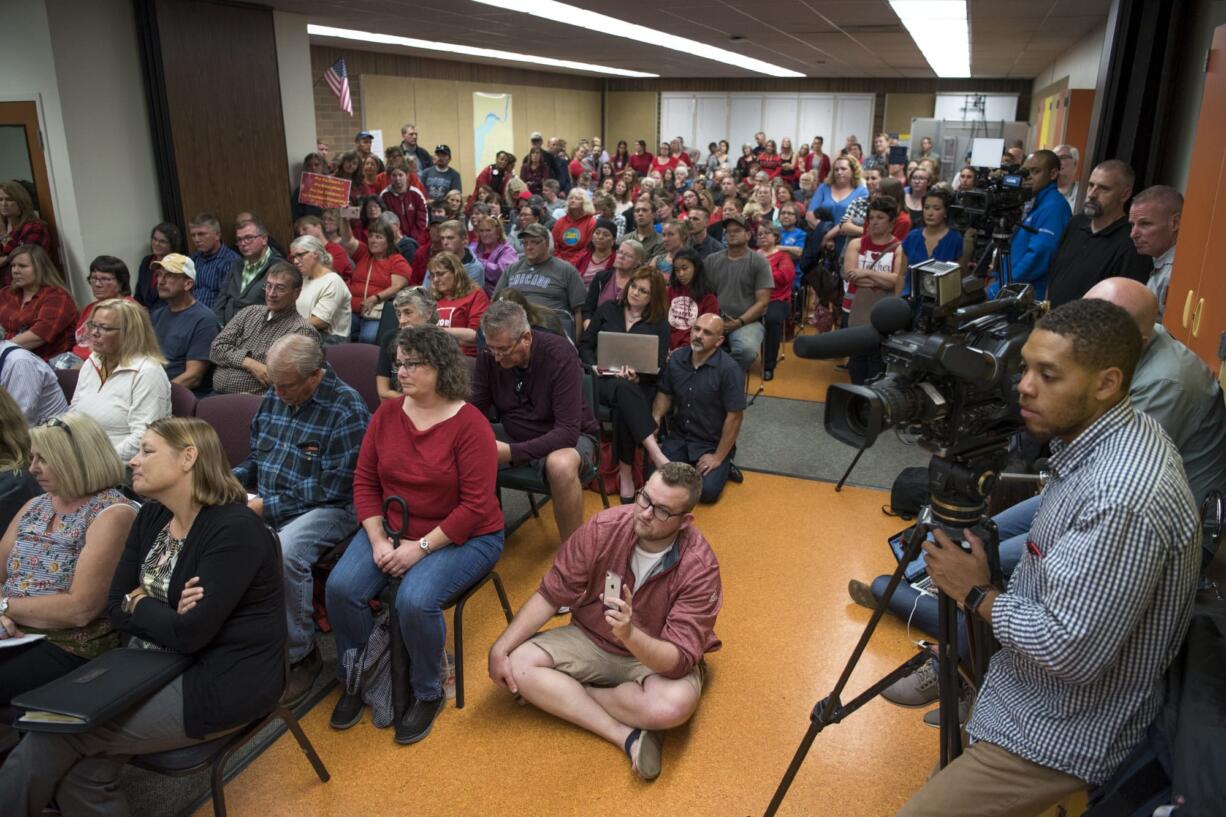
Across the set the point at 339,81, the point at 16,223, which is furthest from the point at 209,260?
the point at 339,81

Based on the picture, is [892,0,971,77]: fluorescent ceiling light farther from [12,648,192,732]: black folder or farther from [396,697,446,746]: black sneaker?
[12,648,192,732]: black folder

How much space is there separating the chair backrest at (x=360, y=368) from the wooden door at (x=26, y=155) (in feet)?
8.47

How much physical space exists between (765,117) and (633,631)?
18.9 metres

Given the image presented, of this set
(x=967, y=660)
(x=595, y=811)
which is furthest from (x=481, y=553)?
(x=967, y=660)

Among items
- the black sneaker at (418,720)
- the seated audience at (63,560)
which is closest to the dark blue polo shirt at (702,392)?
the black sneaker at (418,720)

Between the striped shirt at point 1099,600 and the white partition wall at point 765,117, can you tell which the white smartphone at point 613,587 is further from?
the white partition wall at point 765,117

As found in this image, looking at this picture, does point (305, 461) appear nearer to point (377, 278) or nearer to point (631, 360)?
point (631, 360)

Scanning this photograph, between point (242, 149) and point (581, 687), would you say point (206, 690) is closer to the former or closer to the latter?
point (581, 687)

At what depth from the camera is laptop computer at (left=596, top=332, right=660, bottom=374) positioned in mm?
4453

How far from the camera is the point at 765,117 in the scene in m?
19.4

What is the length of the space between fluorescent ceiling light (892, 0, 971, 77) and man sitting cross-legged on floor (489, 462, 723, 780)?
20.1ft

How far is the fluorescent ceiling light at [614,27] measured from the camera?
729cm

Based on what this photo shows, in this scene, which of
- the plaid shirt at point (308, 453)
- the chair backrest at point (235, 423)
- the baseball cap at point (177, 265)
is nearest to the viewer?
the plaid shirt at point (308, 453)

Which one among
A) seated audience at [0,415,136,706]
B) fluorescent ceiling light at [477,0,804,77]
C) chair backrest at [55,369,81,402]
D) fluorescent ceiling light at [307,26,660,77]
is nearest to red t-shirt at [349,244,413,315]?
chair backrest at [55,369,81,402]
